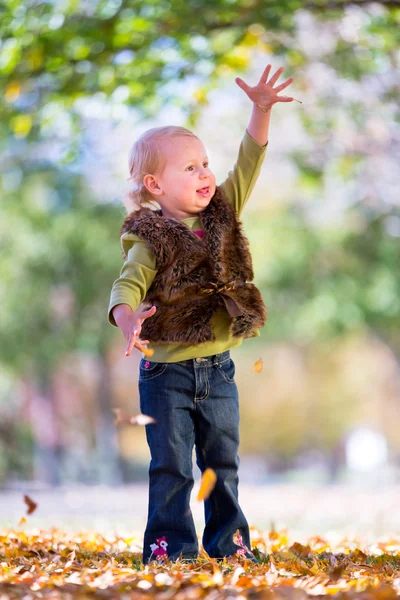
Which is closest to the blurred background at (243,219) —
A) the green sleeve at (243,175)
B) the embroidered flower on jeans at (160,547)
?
the green sleeve at (243,175)

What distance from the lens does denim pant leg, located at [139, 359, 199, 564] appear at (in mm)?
3416

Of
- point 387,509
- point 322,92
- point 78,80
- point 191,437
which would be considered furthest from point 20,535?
point 322,92

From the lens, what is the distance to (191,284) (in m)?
3.44

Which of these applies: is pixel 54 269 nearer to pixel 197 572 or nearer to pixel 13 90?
pixel 13 90

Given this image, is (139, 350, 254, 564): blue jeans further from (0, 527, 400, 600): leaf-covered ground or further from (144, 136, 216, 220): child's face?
(144, 136, 216, 220): child's face

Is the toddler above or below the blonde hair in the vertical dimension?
below

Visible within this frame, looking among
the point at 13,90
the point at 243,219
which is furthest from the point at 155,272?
the point at 243,219

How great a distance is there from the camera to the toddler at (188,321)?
3.43 m

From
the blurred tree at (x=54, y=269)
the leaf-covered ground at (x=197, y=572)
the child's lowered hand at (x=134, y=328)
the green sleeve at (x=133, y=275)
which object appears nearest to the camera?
the leaf-covered ground at (x=197, y=572)

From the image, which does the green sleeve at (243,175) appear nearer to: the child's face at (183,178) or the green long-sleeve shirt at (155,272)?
the green long-sleeve shirt at (155,272)

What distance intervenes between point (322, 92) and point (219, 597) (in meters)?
9.60

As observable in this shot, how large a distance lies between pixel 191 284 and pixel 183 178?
0.46 metres

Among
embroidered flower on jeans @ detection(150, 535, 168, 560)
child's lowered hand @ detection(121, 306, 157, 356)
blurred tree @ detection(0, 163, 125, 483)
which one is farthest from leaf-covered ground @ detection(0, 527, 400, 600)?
blurred tree @ detection(0, 163, 125, 483)

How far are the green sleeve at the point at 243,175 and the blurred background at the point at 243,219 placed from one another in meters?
0.58
